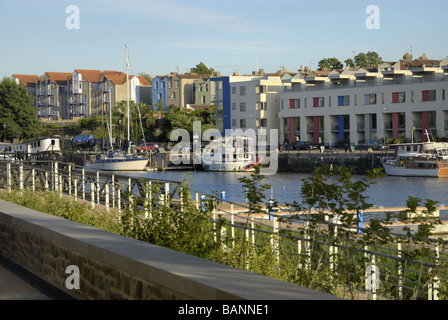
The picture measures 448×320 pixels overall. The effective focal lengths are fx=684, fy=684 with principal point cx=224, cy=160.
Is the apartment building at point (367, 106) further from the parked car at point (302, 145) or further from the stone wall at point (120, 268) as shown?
the stone wall at point (120, 268)

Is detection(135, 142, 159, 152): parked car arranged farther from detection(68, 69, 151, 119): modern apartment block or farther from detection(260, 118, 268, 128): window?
detection(68, 69, 151, 119): modern apartment block

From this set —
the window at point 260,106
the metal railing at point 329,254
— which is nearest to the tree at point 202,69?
the window at point 260,106

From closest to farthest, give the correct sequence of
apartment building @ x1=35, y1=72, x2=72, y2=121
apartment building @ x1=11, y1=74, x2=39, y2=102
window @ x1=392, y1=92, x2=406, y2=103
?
window @ x1=392, y1=92, x2=406, y2=103
apartment building @ x1=35, y1=72, x2=72, y2=121
apartment building @ x1=11, y1=74, x2=39, y2=102

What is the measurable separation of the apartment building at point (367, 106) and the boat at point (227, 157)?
1328cm

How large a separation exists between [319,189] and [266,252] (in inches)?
97.0

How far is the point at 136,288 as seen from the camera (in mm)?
6785

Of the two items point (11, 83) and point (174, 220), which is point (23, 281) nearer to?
point (174, 220)

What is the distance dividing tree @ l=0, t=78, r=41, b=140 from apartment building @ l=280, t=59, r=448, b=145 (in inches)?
1825

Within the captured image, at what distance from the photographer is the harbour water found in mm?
53469

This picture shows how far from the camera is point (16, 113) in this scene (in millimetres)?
119438

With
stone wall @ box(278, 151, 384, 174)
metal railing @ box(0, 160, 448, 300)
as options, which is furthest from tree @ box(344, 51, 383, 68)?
metal railing @ box(0, 160, 448, 300)

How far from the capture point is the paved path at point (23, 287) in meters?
8.35

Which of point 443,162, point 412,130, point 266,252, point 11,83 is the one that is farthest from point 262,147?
point 266,252

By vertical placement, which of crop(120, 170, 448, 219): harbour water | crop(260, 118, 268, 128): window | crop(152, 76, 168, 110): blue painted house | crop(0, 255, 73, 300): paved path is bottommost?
crop(120, 170, 448, 219): harbour water
